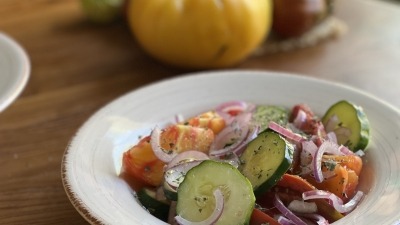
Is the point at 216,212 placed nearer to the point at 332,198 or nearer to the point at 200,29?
the point at 332,198

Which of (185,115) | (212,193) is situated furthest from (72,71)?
(212,193)

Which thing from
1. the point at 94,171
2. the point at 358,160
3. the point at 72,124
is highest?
the point at 358,160

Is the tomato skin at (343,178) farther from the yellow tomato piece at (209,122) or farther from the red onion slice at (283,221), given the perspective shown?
the yellow tomato piece at (209,122)

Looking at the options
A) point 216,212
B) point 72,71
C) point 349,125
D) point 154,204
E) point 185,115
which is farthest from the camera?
point 72,71

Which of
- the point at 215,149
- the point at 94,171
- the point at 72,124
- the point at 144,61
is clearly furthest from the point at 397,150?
the point at 144,61

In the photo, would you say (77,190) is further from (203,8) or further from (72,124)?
(203,8)

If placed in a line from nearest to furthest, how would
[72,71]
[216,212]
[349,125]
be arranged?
[216,212] → [349,125] → [72,71]

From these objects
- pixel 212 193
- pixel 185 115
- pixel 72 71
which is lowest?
pixel 72 71
